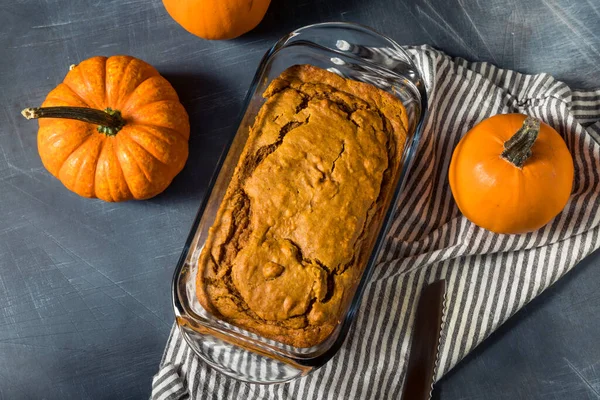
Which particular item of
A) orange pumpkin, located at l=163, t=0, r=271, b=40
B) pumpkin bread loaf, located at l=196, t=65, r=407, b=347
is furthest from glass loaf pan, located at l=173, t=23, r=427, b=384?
orange pumpkin, located at l=163, t=0, r=271, b=40

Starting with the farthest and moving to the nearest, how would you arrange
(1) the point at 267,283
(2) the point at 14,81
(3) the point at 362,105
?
1. (2) the point at 14,81
2. (3) the point at 362,105
3. (1) the point at 267,283

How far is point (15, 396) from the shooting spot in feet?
6.79

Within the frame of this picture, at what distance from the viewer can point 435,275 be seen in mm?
1975

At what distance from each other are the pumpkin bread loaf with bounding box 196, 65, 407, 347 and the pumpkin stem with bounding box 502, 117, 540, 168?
0.30m

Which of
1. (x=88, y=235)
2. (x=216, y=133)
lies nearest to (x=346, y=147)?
(x=216, y=133)

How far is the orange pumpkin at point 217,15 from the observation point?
1845 millimetres

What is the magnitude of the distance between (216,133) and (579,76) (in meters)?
1.23

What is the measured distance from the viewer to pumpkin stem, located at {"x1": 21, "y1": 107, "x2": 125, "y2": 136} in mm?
1686

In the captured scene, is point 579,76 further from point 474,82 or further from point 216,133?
point 216,133

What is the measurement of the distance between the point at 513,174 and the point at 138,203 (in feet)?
3.90

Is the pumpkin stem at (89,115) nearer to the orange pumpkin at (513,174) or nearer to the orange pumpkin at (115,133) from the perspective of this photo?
the orange pumpkin at (115,133)

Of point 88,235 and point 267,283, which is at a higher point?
point 267,283

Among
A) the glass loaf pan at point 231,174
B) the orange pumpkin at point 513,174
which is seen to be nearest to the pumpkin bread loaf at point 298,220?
the glass loaf pan at point 231,174

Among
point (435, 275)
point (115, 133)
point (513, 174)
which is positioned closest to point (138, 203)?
point (115, 133)
